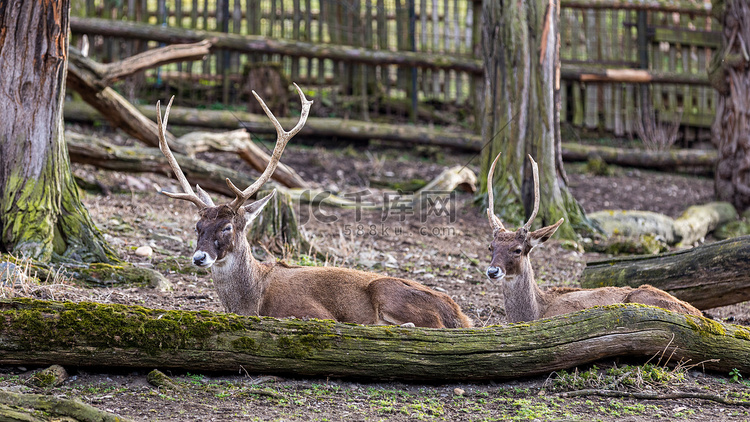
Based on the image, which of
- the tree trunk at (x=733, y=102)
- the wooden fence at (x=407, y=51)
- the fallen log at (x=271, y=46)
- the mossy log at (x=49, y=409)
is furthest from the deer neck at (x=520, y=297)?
the wooden fence at (x=407, y=51)

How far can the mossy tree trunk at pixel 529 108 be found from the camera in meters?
9.98

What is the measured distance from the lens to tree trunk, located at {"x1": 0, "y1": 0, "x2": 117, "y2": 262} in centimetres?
617

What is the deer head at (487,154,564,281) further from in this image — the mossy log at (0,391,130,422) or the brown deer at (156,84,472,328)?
the mossy log at (0,391,130,422)

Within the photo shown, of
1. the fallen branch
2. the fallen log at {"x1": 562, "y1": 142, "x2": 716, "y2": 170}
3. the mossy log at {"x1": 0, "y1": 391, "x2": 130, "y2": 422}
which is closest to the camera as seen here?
the mossy log at {"x1": 0, "y1": 391, "x2": 130, "y2": 422}

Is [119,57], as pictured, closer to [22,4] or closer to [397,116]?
[397,116]

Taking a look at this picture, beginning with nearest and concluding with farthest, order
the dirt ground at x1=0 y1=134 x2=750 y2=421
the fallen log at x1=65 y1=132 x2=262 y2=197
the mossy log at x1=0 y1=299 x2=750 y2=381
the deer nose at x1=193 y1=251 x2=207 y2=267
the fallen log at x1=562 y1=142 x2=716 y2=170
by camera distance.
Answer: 1. the dirt ground at x1=0 y1=134 x2=750 y2=421
2. the mossy log at x1=0 y1=299 x2=750 y2=381
3. the deer nose at x1=193 y1=251 x2=207 y2=267
4. the fallen log at x1=65 y1=132 x2=262 y2=197
5. the fallen log at x1=562 y1=142 x2=716 y2=170

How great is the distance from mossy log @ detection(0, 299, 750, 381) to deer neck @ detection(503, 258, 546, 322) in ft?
3.73

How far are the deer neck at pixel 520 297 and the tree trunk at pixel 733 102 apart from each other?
780 cm

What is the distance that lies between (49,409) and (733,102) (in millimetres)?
11620

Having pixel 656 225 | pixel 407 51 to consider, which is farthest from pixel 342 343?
pixel 407 51

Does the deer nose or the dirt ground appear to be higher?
the deer nose

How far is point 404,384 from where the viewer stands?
4547 millimetres

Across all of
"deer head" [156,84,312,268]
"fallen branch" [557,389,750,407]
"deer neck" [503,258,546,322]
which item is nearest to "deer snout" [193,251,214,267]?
"deer head" [156,84,312,268]

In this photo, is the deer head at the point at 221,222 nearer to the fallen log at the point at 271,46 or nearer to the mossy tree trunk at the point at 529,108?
the mossy tree trunk at the point at 529,108
